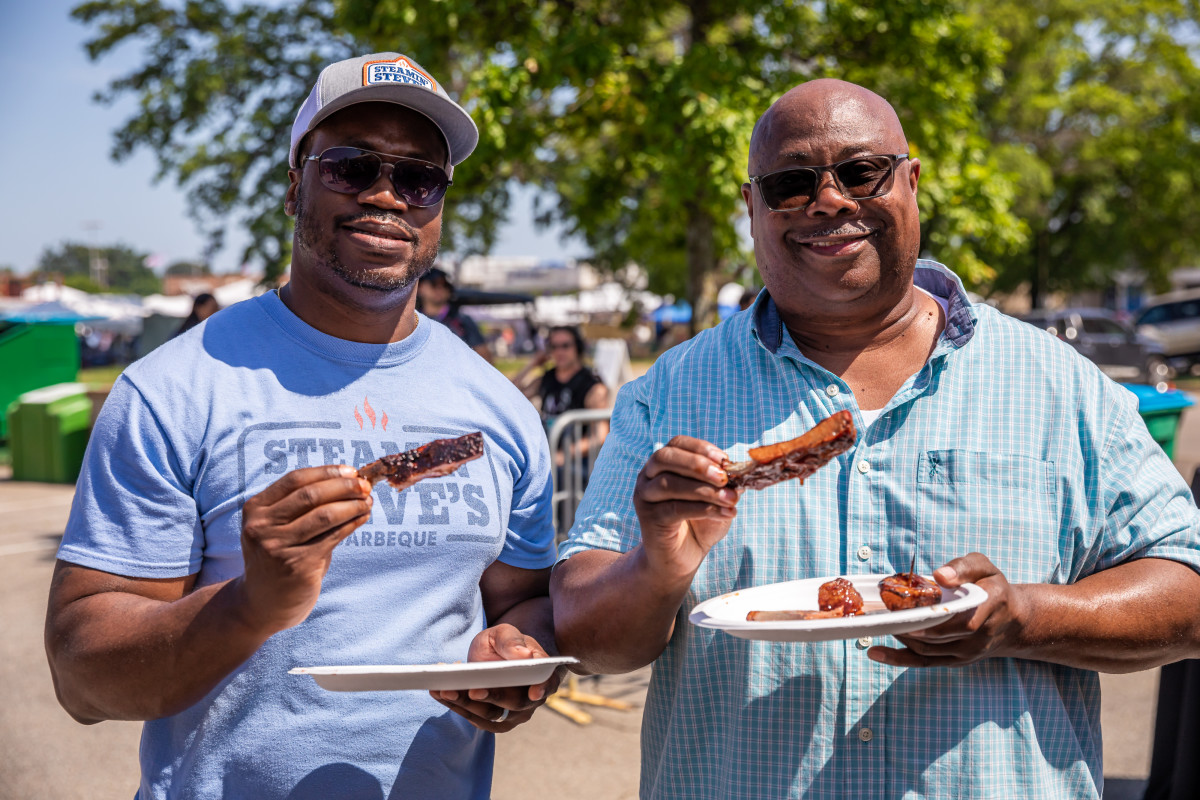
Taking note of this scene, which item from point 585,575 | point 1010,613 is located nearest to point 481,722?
point 585,575

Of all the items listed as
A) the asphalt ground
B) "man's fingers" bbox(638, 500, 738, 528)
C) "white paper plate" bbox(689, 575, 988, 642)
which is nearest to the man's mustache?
"man's fingers" bbox(638, 500, 738, 528)

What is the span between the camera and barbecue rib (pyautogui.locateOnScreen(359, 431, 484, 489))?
6.04 feet

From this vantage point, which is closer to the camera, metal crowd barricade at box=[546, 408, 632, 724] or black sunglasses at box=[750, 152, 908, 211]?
black sunglasses at box=[750, 152, 908, 211]

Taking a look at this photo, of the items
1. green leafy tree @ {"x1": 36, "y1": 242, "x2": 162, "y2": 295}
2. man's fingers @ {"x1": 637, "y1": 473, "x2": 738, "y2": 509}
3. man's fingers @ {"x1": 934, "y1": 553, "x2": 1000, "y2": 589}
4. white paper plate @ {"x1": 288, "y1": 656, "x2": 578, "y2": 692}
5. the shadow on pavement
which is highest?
green leafy tree @ {"x1": 36, "y1": 242, "x2": 162, "y2": 295}

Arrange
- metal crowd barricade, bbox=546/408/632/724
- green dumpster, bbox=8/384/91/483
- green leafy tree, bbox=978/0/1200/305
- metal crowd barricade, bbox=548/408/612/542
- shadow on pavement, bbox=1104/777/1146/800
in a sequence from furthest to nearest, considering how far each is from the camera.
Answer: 1. green leafy tree, bbox=978/0/1200/305
2. green dumpster, bbox=8/384/91/483
3. metal crowd barricade, bbox=548/408/612/542
4. metal crowd barricade, bbox=546/408/632/724
5. shadow on pavement, bbox=1104/777/1146/800

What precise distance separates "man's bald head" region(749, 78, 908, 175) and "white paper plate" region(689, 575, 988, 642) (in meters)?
0.98

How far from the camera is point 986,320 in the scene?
2270 mm

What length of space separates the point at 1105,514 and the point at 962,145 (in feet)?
30.5

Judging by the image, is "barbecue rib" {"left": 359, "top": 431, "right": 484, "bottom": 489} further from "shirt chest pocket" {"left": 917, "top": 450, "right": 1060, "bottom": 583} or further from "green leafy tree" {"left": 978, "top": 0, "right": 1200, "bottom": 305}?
"green leafy tree" {"left": 978, "top": 0, "right": 1200, "bottom": 305}

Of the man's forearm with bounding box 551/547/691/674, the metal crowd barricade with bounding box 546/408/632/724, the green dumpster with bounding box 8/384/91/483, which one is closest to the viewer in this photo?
the man's forearm with bounding box 551/547/691/674

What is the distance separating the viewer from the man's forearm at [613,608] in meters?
1.97

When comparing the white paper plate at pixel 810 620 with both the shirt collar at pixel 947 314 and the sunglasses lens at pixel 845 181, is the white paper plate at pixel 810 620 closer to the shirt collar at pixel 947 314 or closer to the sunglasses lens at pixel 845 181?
the shirt collar at pixel 947 314

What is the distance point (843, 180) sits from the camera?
87.3 inches

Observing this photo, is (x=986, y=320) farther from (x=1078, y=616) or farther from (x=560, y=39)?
(x=560, y=39)
